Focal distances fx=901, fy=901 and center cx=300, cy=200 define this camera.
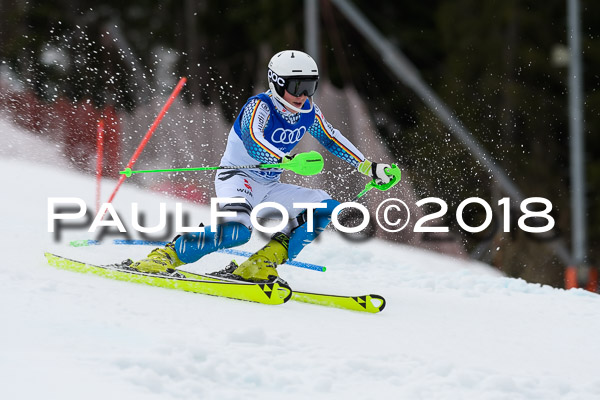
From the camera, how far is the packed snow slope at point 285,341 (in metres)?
3.52

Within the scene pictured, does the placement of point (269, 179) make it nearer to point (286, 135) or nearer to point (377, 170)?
point (286, 135)

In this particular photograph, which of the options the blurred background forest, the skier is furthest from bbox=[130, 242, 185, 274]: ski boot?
the blurred background forest

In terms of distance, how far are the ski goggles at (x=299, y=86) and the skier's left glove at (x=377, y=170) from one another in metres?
0.66

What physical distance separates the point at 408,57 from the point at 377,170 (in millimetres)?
18504

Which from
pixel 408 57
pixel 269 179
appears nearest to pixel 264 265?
pixel 269 179

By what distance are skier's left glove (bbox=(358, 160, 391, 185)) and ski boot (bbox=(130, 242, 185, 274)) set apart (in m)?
1.34

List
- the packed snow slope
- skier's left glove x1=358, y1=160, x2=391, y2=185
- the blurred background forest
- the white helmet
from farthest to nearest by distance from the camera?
the blurred background forest → skier's left glove x1=358, y1=160, x2=391, y2=185 → the white helmet → the packed snow slope

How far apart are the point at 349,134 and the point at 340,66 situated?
30.2 ft

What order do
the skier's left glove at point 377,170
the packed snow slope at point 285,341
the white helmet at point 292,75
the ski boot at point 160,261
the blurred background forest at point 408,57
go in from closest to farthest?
the packed snow slope at point 285,341
the white helmet at point 292,75
the ski boot at point 160,261
the skier's left glove at point 377,170
the blurred background forest at point 408,57

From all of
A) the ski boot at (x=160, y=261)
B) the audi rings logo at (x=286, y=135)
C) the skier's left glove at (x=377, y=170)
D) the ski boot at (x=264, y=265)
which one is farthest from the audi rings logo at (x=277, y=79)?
the ski boot at (x=160, y=261)

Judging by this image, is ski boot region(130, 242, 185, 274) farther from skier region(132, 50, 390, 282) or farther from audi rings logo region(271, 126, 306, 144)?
audi rings logo region(271, 126, 306, 144)

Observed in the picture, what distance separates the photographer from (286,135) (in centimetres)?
570

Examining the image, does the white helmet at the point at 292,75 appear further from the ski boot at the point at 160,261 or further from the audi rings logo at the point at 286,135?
the ski boot at the point at 160,261

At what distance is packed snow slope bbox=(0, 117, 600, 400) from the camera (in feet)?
11.5
